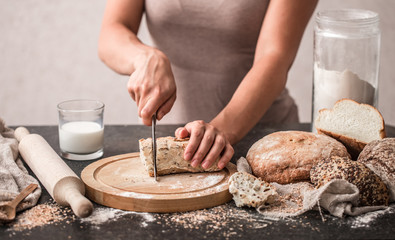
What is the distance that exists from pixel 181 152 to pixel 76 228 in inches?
14.8

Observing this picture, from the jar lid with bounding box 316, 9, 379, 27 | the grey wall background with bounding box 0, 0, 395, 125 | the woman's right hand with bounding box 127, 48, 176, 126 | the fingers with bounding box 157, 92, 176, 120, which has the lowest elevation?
the grey wall background with bounding box 0, 0, 395, 125

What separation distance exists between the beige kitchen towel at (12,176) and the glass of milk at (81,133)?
0.15m

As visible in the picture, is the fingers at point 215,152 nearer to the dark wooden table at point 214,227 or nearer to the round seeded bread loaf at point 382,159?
the dark wooden table at point 214,227

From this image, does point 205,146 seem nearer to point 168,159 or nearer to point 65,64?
point 168,159

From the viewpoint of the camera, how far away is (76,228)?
3.53ft

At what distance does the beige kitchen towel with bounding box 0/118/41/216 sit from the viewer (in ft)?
3.86

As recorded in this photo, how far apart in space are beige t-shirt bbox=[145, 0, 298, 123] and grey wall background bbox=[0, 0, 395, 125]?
4.88ft

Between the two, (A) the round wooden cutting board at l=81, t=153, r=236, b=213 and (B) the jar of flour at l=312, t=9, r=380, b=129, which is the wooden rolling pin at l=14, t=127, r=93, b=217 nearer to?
(A) the round wooden cutting board at l=81, t=153, r=236, b=213

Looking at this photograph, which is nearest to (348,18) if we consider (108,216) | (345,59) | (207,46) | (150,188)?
(345,59)

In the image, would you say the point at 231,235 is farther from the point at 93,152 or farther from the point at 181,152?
the point at 93,152

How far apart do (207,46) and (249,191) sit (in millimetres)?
917

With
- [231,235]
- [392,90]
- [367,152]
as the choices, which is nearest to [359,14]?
[367,152]

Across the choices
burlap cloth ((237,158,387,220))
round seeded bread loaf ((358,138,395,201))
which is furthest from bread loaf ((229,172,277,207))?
round seeded bread loaf ((358,138,395,201))

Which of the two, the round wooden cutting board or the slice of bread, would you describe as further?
the slice of bread
